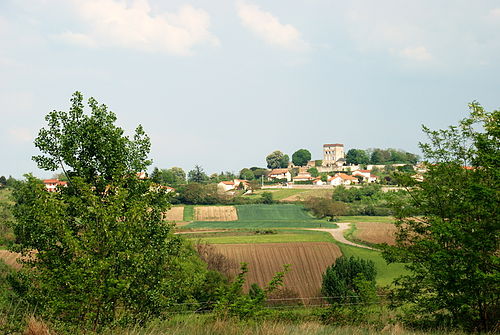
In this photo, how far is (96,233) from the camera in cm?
1150

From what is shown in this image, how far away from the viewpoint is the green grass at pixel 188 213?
303 ft

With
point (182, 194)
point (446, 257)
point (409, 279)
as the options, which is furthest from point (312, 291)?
point (182, 194)

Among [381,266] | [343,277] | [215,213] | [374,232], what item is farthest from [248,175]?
[343,277]

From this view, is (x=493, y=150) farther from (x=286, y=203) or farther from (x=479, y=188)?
(x=286, y=203)

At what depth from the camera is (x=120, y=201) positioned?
12.2 meters

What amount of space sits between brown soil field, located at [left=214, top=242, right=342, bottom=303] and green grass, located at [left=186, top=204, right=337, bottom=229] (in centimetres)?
2384

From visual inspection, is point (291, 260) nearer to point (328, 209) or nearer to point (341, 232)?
point (341, 232)

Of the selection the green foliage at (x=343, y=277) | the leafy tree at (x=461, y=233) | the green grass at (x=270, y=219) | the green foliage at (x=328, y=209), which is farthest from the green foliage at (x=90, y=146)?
the green foliage at (x=328, y=209)

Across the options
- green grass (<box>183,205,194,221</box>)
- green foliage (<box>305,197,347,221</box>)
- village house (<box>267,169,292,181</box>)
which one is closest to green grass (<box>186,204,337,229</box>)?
green foliage (<box>305,197,347,221</box>)

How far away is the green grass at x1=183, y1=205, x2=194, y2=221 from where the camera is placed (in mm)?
92350

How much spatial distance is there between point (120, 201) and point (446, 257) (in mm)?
11604

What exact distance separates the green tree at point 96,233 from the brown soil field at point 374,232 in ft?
154

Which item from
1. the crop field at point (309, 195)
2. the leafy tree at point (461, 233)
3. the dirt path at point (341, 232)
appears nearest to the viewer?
the leafy tree at point (461, 233)

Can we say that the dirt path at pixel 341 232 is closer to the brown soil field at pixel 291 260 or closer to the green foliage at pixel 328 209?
the brown soil field at pixel 291 260
